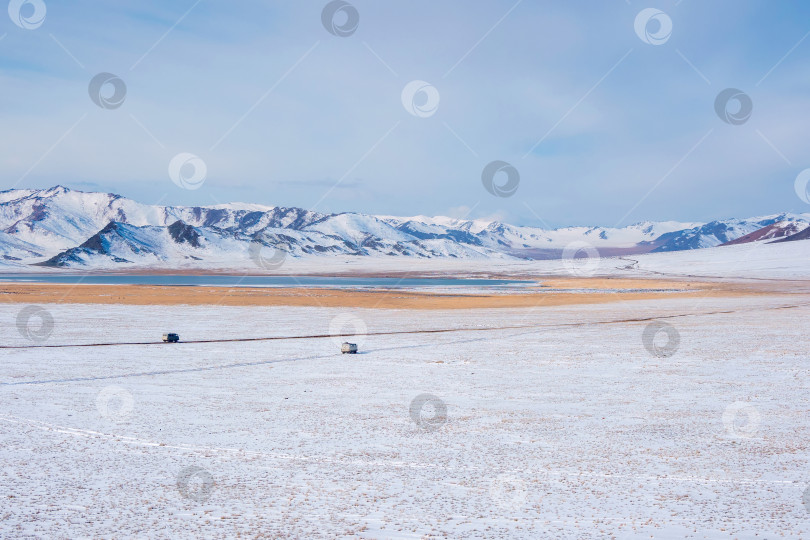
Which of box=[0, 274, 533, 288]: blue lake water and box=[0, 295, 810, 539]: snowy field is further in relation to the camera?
box=[0, 274, 533, 288]: blue lake water

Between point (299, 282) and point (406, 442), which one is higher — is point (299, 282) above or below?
above

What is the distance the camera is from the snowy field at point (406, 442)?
370 inches

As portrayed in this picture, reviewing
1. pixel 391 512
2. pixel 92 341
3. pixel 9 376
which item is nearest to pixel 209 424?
pixel 391 512

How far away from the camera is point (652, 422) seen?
1491 centimetres

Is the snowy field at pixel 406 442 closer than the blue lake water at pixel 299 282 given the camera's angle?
Yes

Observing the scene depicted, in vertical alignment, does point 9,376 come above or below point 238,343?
below

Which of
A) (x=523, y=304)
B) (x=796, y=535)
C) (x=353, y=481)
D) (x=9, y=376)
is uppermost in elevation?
(x=523, y=304)

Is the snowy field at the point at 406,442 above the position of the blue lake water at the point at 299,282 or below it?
below

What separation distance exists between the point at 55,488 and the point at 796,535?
10.9 m

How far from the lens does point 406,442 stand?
1323 centimetres

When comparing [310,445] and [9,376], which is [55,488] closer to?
[310,445]

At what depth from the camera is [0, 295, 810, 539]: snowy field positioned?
940 cm

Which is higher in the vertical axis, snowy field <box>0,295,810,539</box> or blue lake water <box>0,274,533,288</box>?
blue lake water <box>0,274,533,288</box>

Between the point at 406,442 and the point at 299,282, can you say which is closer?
the point at 406,442
